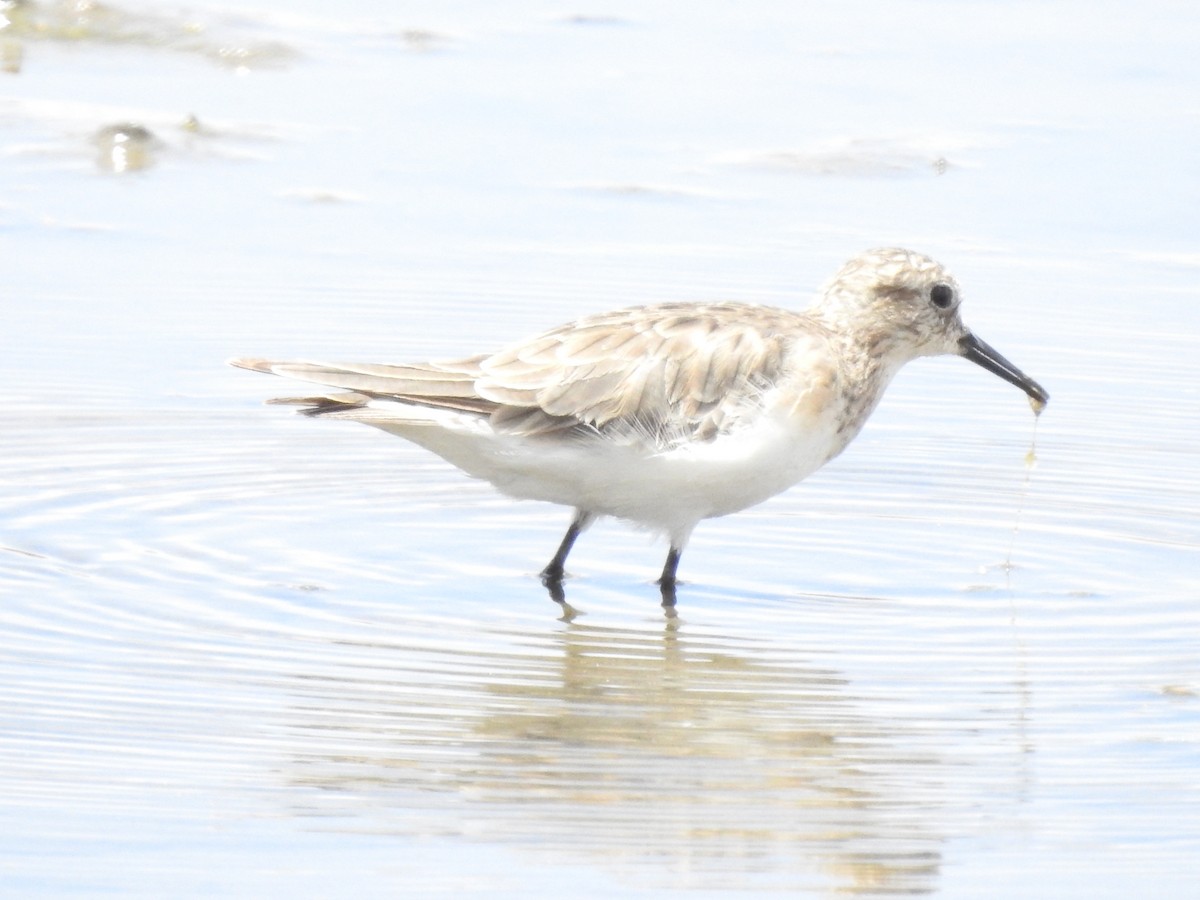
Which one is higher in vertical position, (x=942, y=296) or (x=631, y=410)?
(x=942, y=296)

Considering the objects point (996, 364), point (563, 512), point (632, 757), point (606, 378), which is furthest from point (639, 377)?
point (632, 757)

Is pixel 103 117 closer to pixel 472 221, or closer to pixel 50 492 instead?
pixel 472 221

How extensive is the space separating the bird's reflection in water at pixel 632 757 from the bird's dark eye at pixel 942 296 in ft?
6.03

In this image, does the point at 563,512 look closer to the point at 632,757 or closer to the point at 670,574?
the point at 670,574

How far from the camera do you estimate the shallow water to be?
589 cm

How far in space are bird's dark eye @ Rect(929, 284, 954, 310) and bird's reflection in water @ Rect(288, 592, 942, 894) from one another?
184 centimetres

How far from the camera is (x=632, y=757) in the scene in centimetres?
641

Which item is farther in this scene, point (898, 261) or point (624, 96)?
point (624, 96)

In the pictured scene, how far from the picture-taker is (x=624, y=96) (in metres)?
14.9

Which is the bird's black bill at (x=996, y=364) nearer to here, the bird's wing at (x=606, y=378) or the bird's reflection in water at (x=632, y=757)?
the bird's wing at (x=606, y=378)

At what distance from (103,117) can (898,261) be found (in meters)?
6.72

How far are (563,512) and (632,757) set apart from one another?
3.02 meters

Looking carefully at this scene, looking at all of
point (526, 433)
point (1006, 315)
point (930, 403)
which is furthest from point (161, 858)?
point (1006, 315)

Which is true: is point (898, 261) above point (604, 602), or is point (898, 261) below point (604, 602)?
above
